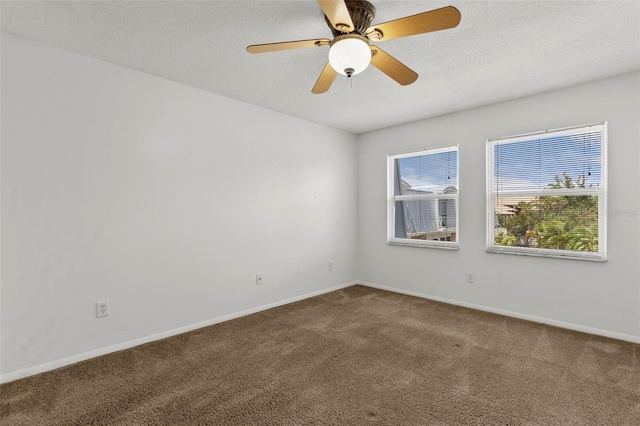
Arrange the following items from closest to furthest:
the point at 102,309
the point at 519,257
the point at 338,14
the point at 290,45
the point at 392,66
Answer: the point at 338,14
the point at 290,45
the point at 392,66
the point at 102,309
the point at 519,257

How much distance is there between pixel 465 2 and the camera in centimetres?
189

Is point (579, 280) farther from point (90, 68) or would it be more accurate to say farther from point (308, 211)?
point (90, 68)

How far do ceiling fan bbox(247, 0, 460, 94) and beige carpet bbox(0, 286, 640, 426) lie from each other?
202 centimetres

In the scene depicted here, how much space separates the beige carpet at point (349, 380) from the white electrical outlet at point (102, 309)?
0.34 meters

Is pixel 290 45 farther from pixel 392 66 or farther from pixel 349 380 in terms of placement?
pixel 349 380

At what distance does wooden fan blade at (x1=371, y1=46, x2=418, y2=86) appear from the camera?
1936mm

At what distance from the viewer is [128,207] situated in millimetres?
2756

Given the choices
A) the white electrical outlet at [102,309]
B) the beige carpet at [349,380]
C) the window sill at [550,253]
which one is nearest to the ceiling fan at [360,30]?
the beige carpet at [349,380]

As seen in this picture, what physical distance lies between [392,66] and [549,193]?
7.99ft

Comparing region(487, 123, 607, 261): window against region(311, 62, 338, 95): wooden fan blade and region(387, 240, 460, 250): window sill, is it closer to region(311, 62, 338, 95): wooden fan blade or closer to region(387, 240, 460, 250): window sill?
region(387, 240, 460, 250): window sill

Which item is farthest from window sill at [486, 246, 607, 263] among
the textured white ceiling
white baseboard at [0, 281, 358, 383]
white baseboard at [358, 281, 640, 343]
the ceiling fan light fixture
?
the ceiling fan light fixture

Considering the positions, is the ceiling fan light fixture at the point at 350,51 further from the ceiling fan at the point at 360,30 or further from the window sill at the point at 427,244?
the window sill at the point at 427,244

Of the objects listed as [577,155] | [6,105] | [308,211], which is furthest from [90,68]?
[577,155]

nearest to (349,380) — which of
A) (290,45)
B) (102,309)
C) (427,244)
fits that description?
(102,309)
